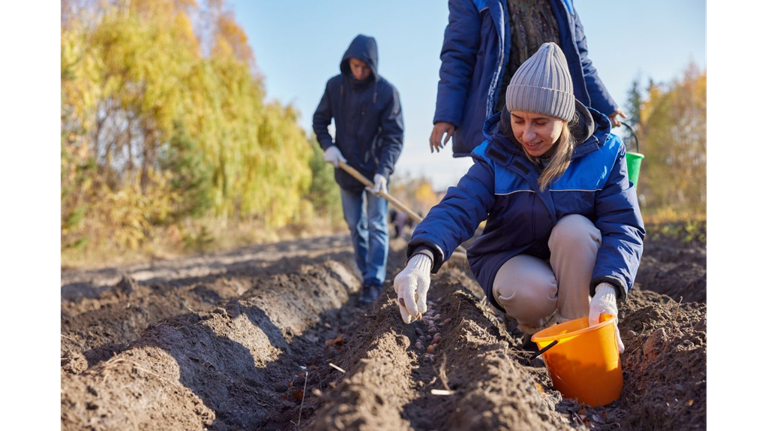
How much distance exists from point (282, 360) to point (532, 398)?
1.96 meters

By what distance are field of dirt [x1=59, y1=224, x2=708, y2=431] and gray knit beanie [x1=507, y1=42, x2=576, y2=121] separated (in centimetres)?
101

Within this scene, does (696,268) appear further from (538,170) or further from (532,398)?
(532,398)

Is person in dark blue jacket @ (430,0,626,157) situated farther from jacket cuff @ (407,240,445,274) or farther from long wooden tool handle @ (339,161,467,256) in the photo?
long wooden tool handle @ (339,161,467,256)

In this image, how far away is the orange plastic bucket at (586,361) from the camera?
7.50 ft

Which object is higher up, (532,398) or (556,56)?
(556,56)

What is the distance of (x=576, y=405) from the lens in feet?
7.73

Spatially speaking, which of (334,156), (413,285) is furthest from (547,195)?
(334,156)

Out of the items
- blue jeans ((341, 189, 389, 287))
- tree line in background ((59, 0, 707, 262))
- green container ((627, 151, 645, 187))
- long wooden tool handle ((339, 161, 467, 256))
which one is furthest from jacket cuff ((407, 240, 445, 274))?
tree line in background ((59, 0, 707, 262))

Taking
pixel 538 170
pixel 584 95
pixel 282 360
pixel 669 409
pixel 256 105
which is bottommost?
pixel 282 360

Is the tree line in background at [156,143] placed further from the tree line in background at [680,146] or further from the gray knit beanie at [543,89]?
the gray knit beanie at [543,89]

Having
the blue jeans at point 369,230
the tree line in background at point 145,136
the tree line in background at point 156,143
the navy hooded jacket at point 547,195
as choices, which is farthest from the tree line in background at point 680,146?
the navy hooded jacket at point 547,195

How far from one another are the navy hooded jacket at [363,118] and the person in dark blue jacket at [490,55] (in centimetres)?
177

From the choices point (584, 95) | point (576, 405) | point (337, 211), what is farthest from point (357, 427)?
point (337, 211)

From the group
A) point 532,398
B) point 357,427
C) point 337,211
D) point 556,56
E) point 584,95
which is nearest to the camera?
point 357,427
